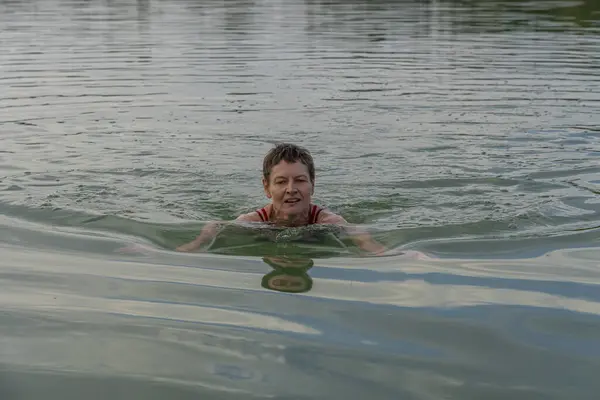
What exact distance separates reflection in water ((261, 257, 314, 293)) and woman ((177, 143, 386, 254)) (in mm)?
693

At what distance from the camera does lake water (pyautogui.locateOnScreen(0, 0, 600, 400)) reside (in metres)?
4.38

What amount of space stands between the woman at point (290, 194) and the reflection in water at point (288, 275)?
0.69 meters

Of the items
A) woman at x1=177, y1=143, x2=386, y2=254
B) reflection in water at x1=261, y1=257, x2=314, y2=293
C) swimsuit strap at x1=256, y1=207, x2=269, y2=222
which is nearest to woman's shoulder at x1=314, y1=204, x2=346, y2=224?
woman at x1=177, y1=143, x2=386, y2=254

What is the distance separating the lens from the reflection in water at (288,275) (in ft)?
18.6

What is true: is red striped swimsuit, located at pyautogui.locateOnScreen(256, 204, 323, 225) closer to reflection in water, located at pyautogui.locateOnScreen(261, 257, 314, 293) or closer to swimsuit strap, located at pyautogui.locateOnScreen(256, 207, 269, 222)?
swimsuit strap, located at pyautogui.locateOnScreen(256, 207, 269, 222)

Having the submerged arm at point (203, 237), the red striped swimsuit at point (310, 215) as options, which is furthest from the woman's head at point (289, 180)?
the submerged arm at point (203, 237)

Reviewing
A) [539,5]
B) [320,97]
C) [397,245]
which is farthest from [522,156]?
[539,5]

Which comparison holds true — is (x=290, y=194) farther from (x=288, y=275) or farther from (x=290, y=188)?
(x=288, y=275)

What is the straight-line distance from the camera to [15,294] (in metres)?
5.55

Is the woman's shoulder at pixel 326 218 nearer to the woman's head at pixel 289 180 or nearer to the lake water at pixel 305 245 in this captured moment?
the woman's head at pixel 289 180

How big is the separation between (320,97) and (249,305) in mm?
9841

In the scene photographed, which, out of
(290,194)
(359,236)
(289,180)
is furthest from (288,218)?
(359,236)

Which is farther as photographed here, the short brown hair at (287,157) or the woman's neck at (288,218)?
the woman's neck at (288,218)

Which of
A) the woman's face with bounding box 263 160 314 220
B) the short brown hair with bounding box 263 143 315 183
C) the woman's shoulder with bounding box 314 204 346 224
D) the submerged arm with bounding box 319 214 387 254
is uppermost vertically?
the short brown hair with bounding box 263 143 315 183
